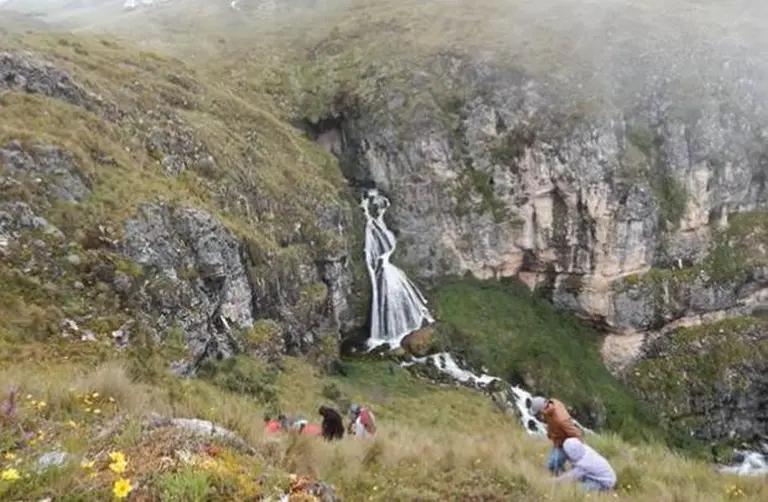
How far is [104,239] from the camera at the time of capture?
2111cm

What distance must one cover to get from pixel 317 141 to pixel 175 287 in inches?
1326

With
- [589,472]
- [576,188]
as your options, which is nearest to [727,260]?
[576,188]

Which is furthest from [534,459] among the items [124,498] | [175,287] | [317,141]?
[317,141]

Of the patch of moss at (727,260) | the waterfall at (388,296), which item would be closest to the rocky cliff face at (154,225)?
the waterfall at (388,296)

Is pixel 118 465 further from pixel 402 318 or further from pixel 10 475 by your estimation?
pixel 402 318

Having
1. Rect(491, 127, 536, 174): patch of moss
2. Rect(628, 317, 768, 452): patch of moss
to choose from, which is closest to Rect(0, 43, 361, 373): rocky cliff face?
Rect(491, 127, 536, 174): patch of moss

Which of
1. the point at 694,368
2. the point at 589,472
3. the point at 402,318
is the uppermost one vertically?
the point at 589,472

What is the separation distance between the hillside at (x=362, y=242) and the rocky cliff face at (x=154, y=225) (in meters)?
0.12

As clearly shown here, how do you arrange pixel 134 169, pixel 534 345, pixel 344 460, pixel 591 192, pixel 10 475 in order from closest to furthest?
pixel 10 475, pixel 344 460, pixel 134 169, pixel 534 345, pixel 591 192

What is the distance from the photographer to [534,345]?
46.1 m

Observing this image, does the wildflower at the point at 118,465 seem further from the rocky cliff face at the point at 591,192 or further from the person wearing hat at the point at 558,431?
the rocky cliff face at the point at 591,192

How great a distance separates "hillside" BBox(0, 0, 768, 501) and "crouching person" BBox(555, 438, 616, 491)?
17.0 inches

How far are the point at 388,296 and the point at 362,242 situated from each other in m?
4.54

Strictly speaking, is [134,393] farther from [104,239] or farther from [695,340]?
[695,340]
